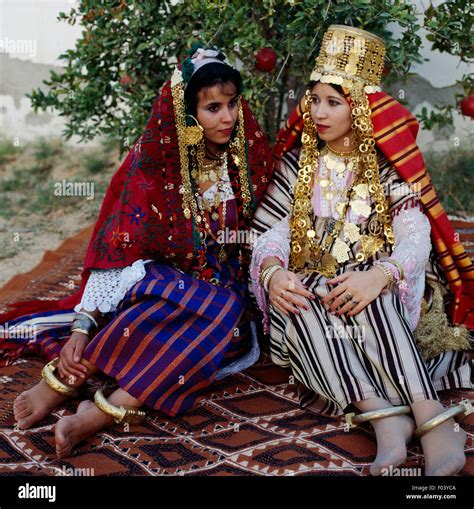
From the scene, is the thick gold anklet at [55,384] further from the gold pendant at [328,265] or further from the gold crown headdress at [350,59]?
the gold crown headdress at [350,59]

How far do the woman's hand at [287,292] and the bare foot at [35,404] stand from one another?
104 centimetres

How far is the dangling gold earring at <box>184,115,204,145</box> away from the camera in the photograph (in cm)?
327

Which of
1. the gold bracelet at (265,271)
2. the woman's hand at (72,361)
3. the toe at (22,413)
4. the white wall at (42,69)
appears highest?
the white wall at (42,69)

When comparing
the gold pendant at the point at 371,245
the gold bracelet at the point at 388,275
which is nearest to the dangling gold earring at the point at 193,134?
the gold pendant at the point at 371,245

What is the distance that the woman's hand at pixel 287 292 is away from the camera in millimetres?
2980

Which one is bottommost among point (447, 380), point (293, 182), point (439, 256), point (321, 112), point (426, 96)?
point (447, 380)

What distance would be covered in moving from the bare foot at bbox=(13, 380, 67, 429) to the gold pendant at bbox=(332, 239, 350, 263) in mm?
1389

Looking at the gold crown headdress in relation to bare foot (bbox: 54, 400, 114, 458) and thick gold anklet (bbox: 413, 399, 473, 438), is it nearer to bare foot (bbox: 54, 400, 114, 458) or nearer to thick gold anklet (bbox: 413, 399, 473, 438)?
thick gold anklet (bbox: 413, 399, 473, 438)

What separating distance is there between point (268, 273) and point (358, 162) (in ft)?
2.23

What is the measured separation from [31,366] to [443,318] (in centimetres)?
209

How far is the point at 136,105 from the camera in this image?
4598 millimetres

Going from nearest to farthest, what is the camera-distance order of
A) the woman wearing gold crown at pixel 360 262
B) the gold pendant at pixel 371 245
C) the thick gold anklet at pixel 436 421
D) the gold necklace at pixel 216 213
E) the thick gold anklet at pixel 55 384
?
the thick gold anklet at pixel 436 421 → the woman wearing gold crown at pixel 360 262 → the thick gold anklet at pixel 55 384 → the gold pendant at pixel 371 245 → the gold necklace at pixel 216 213
